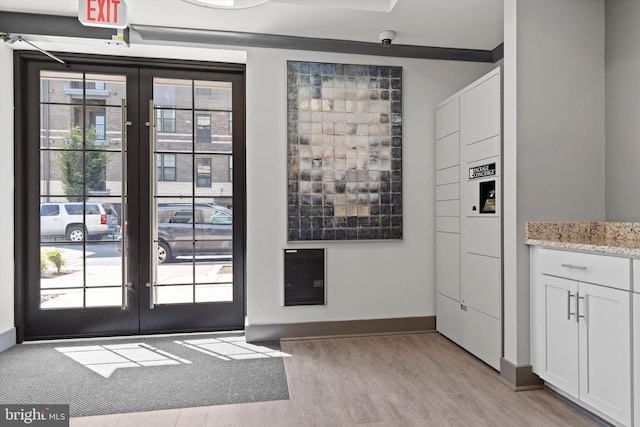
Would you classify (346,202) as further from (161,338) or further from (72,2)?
(72,2)

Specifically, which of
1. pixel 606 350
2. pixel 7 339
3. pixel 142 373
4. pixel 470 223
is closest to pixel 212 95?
pixel 142 373

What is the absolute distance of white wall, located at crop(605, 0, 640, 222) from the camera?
2.34 meters

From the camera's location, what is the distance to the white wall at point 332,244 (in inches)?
129

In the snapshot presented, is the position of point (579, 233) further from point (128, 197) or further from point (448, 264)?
point (128, 197)

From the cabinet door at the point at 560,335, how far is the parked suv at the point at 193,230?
254cm

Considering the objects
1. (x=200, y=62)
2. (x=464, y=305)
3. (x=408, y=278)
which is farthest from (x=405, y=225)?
(x=200, y=62)

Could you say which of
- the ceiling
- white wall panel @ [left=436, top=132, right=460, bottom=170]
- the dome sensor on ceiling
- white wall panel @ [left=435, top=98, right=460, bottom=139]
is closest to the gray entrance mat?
white wall panel @ [left=436, top=132, right=460, bottom=170]

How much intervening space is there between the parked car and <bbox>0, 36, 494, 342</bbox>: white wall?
15.3 inches

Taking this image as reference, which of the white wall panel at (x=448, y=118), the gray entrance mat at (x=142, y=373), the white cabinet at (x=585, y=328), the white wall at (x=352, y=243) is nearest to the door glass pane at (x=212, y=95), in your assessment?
the white wall at (x=352, y=243)

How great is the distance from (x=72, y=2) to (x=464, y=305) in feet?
12.0

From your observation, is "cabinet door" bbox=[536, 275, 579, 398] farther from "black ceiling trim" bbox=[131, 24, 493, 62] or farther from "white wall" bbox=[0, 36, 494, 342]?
"black ceiling trim" bbox=[131, 24, 493, 62]

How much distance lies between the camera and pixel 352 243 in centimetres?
344

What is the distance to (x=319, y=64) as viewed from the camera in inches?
132

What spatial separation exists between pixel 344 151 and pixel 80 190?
90.8 inches
